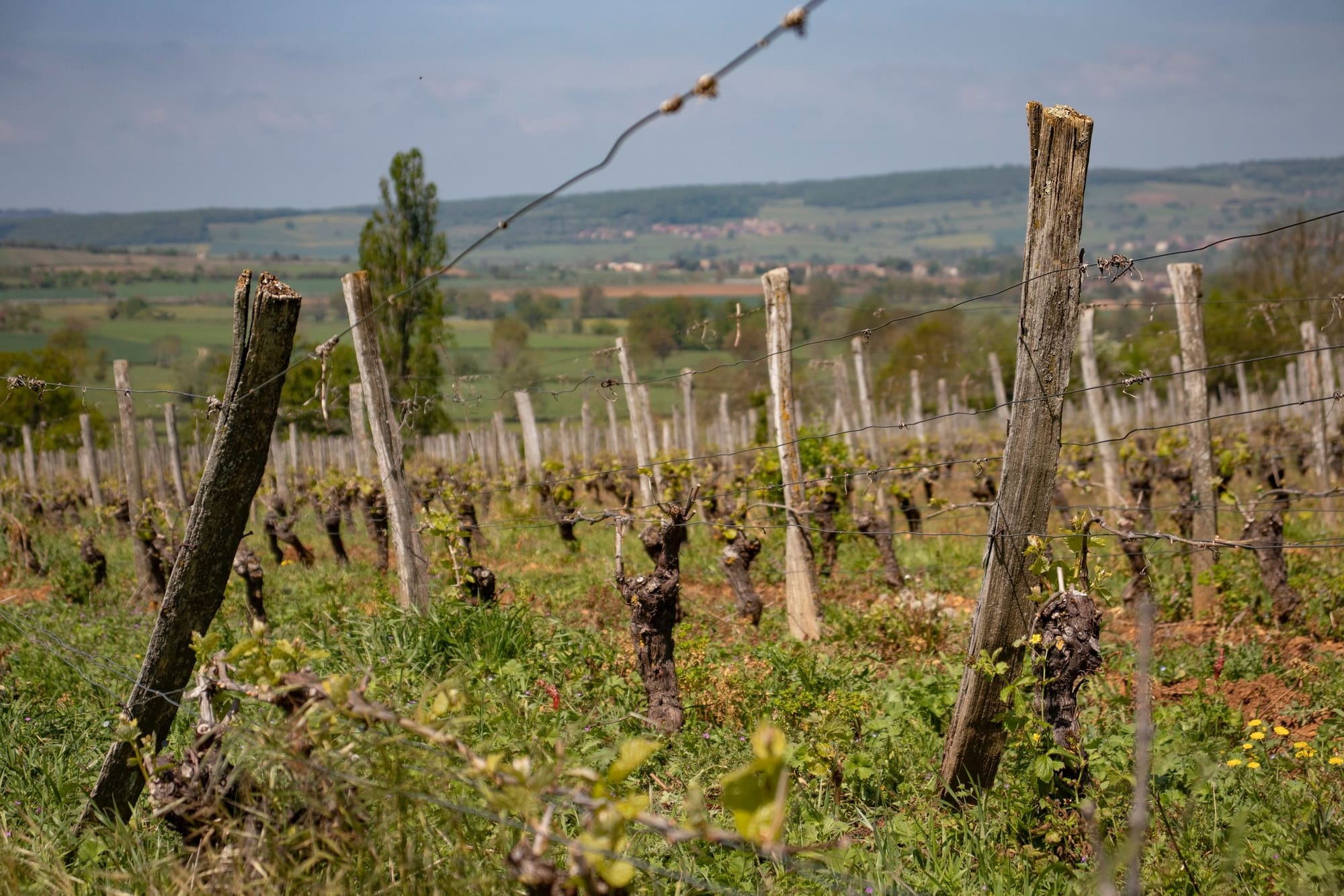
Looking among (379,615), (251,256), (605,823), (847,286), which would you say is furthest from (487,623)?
(251,256)

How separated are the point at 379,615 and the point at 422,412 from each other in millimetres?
1759

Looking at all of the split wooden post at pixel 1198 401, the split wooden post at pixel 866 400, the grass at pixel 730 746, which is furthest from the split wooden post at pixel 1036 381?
the split wooden post at pixel 866 400

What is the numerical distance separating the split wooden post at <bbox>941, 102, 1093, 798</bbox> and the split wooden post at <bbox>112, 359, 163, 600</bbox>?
23.6 feet

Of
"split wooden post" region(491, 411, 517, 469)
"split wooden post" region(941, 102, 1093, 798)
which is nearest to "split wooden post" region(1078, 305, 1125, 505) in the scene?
"split wooden post" region(941, 102, 1093, 798)

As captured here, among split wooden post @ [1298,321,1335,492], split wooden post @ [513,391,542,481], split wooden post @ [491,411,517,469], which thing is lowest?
split wooden post @ [491,411,517,469]

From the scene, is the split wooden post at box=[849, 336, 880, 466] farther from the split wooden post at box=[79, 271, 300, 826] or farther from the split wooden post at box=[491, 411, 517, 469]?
the split wooden post at box=[491, 411, 517, 469]

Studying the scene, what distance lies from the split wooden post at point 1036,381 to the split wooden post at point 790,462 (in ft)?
9.13

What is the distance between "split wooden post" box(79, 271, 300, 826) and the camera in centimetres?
321

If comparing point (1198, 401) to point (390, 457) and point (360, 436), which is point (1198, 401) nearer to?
point (390, 457)

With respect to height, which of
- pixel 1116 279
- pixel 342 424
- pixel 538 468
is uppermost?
pixel 1116 279

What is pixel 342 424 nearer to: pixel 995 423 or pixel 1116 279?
pixel 995 423

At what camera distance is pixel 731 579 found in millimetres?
7074

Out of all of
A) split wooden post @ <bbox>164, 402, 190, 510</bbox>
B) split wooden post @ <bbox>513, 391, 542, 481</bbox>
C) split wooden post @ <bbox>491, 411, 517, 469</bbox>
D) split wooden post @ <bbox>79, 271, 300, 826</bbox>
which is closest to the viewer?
split wooden post @ <bbox>79, 271, 300, 826</bbox>

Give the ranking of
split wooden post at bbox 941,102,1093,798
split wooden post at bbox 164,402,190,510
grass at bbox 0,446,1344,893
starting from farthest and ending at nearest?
split wooden post at bbox 164,402,190,510, split wooden post at bbox 941,102,1093,798, grass at bbox 0,446,1344,893
